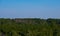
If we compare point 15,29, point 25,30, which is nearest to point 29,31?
point 25,30

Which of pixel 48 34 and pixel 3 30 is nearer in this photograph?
pixel 48 34

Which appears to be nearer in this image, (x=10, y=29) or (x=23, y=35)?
(x=23, y=35)

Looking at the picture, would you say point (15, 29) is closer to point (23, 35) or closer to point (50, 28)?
point (23, 35)

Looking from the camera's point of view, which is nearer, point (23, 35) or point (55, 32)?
point (23, 35)

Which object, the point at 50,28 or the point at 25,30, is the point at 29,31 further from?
the point at 50,28

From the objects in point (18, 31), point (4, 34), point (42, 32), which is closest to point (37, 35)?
point (42, 32)

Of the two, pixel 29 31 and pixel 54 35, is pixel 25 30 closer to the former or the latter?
pixel 29 31

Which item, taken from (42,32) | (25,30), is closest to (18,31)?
(25,30)
